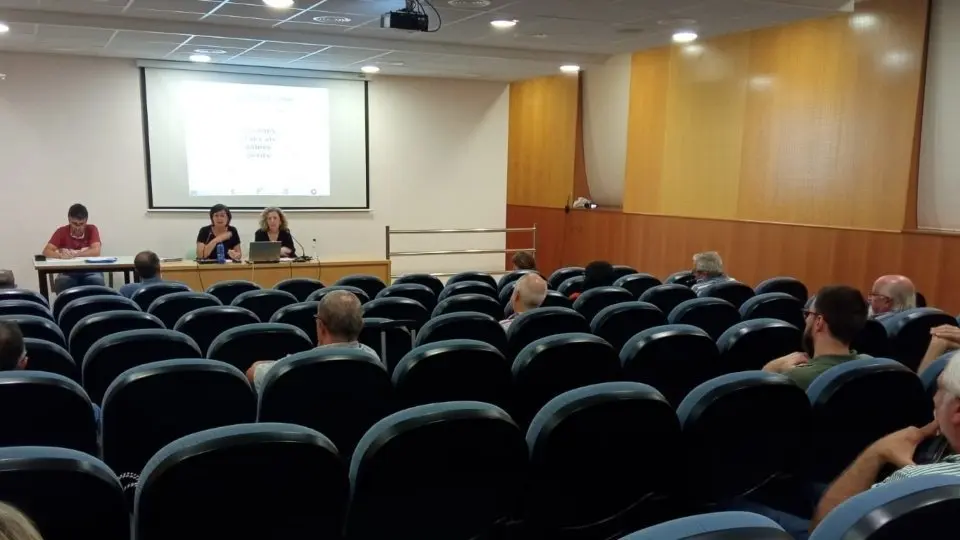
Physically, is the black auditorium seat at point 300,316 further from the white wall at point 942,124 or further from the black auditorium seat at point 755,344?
the white wall at point 942,124

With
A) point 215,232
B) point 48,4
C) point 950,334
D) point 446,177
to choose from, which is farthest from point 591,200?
point 950,334

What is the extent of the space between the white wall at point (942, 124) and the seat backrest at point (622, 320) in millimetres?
4361

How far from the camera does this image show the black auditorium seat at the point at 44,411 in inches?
85.8

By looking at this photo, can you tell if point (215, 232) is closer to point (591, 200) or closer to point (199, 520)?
point (591, 200)

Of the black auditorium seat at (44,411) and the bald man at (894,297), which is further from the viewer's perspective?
the bald man at (894,297)

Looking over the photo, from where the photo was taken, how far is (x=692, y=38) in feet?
28.1

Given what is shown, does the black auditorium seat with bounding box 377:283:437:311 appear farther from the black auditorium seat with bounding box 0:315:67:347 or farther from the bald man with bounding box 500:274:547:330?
the black auditorium seat with bounding box 0:315:67:347

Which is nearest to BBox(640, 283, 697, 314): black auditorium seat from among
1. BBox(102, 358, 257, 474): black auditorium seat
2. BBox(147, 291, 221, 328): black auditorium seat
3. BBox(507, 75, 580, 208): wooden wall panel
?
BBox(147, 291, 221, 328): black auditorium seat

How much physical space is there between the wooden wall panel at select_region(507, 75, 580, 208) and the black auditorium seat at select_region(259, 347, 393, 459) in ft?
33.0

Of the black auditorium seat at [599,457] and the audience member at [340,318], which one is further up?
the audience member at [340,318]

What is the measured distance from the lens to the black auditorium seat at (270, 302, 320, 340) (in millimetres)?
4145

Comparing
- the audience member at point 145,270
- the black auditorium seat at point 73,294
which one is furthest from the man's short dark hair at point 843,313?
the audience member at point 145,270

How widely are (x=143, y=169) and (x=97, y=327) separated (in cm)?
650

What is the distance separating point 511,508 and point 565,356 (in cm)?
88
